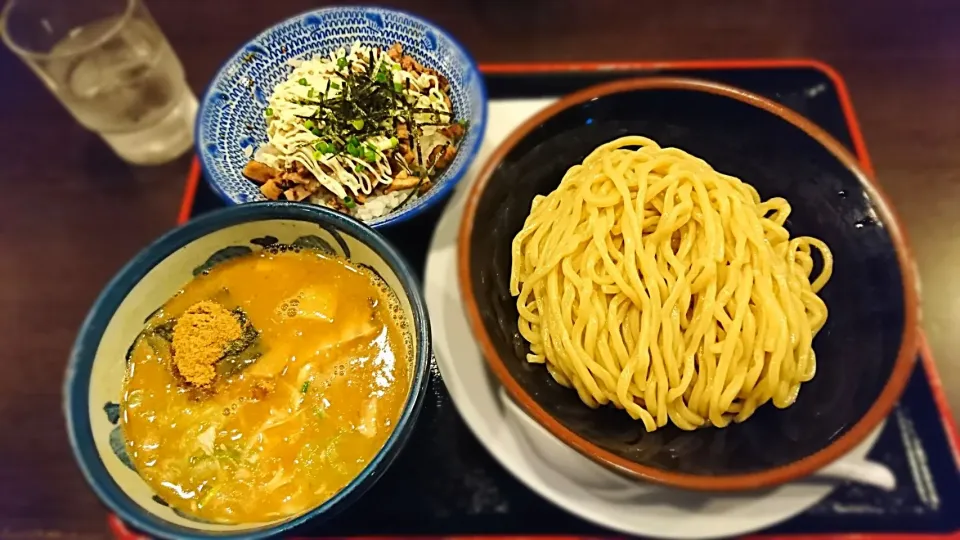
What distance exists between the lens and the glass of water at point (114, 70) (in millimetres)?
1876

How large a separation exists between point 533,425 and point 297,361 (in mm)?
499

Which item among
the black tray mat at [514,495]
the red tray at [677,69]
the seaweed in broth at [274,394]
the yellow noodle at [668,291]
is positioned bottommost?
the black tray mat at [514,495]

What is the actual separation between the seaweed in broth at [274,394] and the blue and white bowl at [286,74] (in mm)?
288

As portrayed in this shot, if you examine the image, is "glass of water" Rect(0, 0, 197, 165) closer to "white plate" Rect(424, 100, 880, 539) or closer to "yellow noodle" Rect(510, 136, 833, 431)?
"white plate" Rect(424, 100, 880, 539)

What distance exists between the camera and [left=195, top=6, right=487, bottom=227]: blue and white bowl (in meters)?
1.69

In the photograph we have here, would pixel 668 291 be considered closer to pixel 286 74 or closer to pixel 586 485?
pixel 586 485

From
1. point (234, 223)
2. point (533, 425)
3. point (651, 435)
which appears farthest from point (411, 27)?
point (651, 435)

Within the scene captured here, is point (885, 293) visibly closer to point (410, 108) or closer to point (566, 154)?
point (566, 154)

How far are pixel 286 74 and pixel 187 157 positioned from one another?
1.29 feet

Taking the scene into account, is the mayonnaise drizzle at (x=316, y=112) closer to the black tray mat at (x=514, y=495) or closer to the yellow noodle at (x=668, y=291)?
the yellow noodle at (x=668, y=291)

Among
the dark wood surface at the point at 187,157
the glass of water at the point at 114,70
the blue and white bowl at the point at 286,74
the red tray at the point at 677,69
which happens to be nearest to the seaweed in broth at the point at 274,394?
the blue and white bowl at the point at 286,74

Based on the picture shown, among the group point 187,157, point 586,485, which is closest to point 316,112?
point 187,157

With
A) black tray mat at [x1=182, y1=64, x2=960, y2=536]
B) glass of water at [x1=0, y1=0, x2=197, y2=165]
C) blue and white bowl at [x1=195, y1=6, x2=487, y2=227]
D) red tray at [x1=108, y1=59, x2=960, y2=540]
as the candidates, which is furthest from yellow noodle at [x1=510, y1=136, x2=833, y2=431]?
glass of water at [x1=0, y1=0, x2=197, y2=165]

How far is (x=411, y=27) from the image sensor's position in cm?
188
